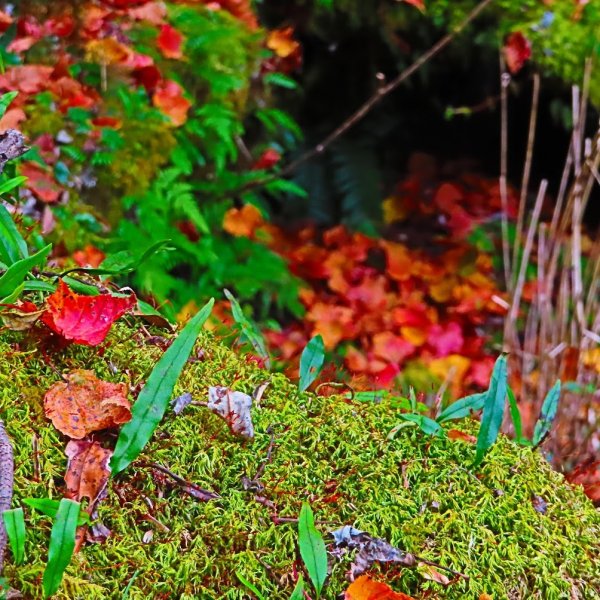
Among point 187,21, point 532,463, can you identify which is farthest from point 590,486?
point 187,21

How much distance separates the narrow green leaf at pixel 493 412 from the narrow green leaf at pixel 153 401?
54 centimetres

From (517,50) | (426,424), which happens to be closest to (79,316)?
(426,424)

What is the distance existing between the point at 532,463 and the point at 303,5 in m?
2.84

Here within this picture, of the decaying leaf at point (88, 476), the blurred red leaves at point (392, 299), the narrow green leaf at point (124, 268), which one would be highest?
the narrow green leaf at point (124, 268)

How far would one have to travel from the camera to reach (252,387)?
1.41 meters

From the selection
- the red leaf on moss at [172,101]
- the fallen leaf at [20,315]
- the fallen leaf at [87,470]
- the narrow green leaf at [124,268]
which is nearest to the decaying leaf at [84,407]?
the fallen leaf at [87,470]

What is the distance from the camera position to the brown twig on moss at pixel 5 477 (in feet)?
3.24

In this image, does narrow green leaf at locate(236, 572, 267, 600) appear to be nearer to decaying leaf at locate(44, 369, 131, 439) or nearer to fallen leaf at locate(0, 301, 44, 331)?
decaying leaf at locate(44, 369, 131, 439)

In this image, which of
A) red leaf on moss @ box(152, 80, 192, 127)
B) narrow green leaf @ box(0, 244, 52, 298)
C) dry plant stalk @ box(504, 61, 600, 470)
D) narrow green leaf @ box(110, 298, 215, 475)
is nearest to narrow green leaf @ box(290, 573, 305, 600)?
narrow green leaf @ box(110, 298, 215, 475)

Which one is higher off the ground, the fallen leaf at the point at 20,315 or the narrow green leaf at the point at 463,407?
the fallen leaf at the point at 20,315

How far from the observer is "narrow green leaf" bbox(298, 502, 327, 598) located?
42.6 inches

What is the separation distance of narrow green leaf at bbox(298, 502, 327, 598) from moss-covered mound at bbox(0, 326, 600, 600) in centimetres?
4

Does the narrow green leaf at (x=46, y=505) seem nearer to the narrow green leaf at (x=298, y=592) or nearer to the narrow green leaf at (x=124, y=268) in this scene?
the narrow green leaf at (x=298, y=592)

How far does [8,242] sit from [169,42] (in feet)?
5.47
